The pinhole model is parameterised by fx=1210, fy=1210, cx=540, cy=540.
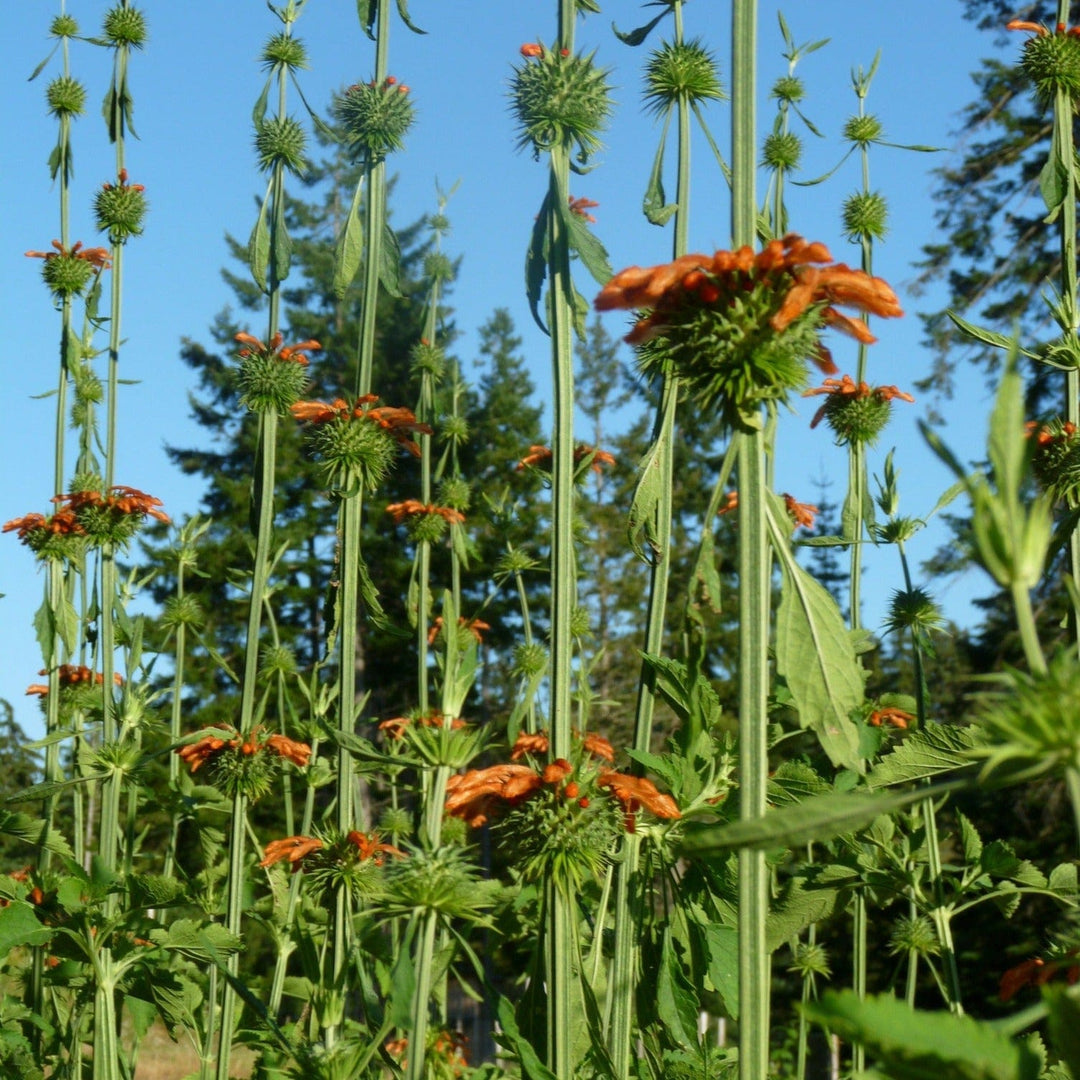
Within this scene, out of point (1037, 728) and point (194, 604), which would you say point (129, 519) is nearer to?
point (194, 604)

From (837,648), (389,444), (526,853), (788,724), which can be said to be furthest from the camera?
(788,724)

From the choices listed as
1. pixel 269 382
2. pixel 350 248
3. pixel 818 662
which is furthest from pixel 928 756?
pixel 269 382

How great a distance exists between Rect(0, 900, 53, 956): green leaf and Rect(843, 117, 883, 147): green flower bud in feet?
11.7

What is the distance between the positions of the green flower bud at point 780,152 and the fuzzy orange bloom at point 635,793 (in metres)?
2.61

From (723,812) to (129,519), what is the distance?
267cm

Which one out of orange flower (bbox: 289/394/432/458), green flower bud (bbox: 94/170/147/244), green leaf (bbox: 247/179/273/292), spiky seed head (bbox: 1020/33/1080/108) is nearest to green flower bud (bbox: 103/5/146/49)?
green flower bud (bbox: 94/170/147/244)

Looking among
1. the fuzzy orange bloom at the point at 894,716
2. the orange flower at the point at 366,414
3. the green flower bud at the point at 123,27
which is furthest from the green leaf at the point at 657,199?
the green flower bud at the point at 123,27

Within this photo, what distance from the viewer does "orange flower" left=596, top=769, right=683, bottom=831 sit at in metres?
1.81

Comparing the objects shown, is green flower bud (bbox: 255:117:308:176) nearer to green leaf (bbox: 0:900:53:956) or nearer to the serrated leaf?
green leaf (bbox: 0:900:53:956)

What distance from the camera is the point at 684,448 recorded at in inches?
784

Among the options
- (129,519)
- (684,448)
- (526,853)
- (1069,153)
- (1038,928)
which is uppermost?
(684,448)

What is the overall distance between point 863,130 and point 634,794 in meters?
3.21

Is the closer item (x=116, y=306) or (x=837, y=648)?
(x=837, y=648)

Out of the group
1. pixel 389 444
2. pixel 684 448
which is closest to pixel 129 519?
pixel 389 444
